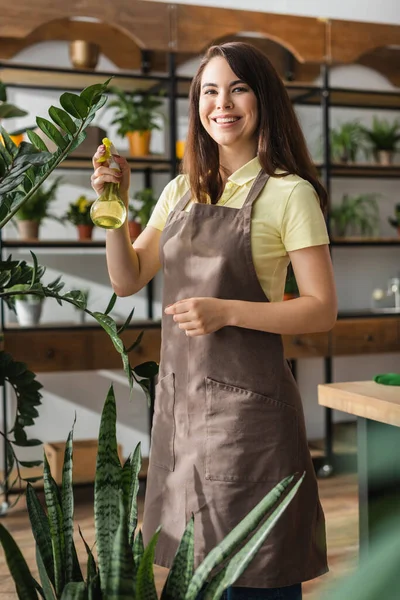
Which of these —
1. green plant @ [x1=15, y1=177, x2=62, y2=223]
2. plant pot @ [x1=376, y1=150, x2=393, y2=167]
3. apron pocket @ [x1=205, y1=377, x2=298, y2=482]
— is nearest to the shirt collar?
apron pocket @ [x1=205, y1=377, x2=298, y2=482]

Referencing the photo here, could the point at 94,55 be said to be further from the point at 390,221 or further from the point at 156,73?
the point at 390,221

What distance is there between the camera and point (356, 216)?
488 centimetres

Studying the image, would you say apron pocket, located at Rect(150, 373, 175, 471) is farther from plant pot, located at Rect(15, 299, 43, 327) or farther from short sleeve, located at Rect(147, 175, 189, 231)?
plant pot, located at Rect(15, 299, 43, 327)

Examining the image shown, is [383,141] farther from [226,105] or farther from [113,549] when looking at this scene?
[113,549]

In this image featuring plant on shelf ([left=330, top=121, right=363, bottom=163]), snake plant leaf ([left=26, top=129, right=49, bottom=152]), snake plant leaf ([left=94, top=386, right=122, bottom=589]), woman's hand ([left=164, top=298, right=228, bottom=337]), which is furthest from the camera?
plant on shelf ([left=330, top=121, right=363, bottom=163])

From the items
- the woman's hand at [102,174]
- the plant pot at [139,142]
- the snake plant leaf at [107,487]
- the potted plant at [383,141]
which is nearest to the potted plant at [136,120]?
the plant pot at [139,142]

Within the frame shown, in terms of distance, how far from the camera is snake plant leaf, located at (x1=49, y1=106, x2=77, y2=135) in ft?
3.13

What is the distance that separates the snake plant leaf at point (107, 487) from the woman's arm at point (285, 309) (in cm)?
39

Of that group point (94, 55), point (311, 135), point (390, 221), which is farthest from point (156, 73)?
point (390, 221)

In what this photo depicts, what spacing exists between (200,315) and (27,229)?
2.90m

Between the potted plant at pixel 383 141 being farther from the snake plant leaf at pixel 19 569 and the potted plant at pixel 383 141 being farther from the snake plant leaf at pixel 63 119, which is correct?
the snake plant leaf at pixel 19 569

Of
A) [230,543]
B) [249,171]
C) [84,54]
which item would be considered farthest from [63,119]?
[84,54]

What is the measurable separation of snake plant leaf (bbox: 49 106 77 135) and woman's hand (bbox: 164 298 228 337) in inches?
19.4

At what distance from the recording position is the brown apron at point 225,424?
1.47 metres
